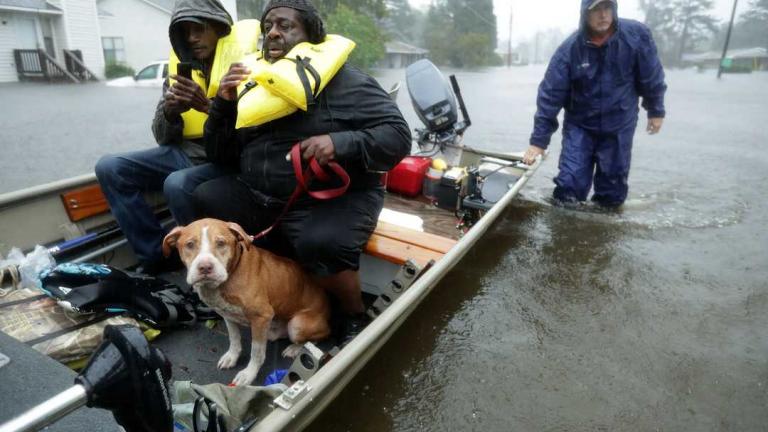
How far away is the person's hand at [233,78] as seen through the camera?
2.82m

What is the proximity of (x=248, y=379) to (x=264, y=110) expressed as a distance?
1.45 meters

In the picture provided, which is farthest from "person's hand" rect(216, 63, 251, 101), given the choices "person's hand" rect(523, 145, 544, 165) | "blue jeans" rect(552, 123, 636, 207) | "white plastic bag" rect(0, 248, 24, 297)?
"blue jeans" rect(552, 123, 636, 207)

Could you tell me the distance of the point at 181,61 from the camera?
11.9 feet

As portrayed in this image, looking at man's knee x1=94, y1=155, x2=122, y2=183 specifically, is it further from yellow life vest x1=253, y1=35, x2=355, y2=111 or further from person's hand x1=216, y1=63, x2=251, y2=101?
yellow life vest x1=253, y1=35, x2=355, y2=111

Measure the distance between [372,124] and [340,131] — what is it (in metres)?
0.20

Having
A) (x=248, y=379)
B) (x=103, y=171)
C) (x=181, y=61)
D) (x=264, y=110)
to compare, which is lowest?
(x=248, y=379)

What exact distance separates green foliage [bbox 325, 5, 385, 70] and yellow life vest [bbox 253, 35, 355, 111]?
1276 inches

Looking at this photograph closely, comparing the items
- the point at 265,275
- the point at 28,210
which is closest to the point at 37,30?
the point at 28,210

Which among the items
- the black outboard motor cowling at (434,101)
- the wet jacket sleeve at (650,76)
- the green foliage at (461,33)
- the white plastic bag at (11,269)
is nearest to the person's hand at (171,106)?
the white plastic bag at (11,269)

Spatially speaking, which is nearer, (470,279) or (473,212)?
(470,279)

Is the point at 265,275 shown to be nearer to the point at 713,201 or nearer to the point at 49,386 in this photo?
the point at 49,386

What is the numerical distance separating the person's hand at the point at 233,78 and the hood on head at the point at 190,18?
84 cm

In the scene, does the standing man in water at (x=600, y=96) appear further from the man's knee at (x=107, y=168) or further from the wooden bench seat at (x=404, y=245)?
the man's knee at (x=107, y=168)

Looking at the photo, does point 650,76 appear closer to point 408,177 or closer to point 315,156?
point 408,177
